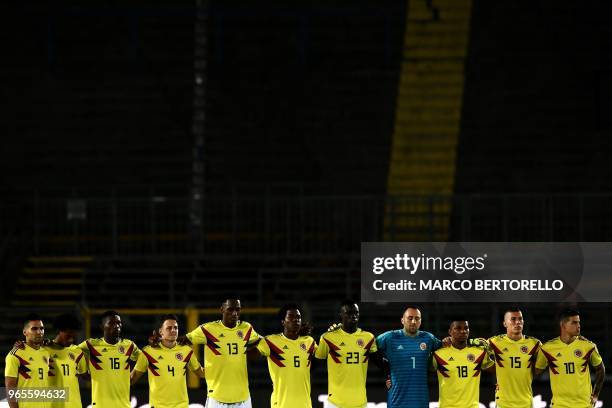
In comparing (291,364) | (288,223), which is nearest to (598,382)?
(291,364)

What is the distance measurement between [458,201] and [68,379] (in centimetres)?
1169

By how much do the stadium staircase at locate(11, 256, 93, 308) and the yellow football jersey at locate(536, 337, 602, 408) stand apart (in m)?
10.2

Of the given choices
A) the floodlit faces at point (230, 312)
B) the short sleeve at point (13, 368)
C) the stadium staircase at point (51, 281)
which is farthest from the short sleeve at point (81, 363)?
the stadium staircase at point (51, 281)

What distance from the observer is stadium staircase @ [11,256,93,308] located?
82.7 feet

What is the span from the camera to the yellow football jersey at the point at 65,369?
1630 centimetres

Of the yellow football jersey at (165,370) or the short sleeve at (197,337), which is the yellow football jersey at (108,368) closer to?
the yellow football jersey at (165,370)

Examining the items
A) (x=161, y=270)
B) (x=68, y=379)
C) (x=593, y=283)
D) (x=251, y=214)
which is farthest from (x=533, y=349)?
(x=251, y=214)

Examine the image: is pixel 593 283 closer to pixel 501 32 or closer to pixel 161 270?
pixel 161 270

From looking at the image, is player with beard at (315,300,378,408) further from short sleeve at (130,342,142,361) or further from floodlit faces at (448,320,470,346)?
short sleeve at (130,342,142,361)

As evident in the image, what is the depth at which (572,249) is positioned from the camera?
62.5 feet

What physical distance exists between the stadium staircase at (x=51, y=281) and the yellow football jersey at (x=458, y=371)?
31.8 feet

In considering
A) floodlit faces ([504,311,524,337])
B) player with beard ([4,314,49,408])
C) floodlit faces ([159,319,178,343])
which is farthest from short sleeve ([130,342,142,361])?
floodlit faces ([504,311,524,337])

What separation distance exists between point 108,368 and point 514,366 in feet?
15.4

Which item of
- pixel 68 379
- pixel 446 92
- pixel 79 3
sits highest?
pixel 79 3
